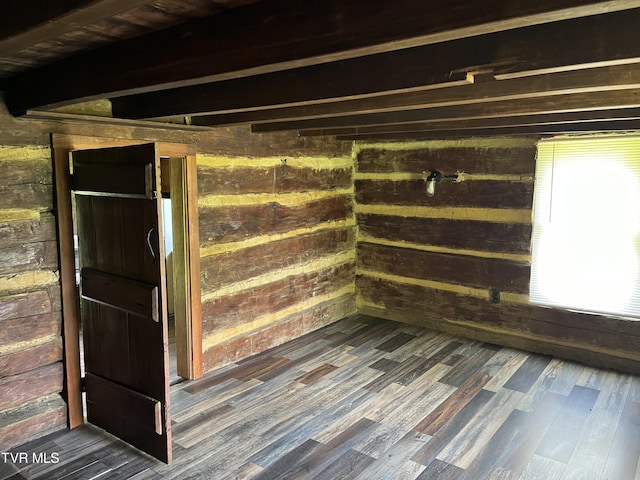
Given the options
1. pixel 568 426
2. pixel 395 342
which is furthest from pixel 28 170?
pixel 568 426

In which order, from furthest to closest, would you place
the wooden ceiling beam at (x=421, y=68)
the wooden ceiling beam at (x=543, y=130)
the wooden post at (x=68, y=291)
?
the wooden ceiling beam at (x=543, y=130) < the wooden post at (x=68, y=291) < the wooden ceiling beam at (x=421, y=68)

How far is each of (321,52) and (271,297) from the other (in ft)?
11.0

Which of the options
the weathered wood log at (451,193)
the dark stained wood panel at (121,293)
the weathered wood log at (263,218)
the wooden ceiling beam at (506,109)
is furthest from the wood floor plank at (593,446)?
the weathered wood log at (263,218)

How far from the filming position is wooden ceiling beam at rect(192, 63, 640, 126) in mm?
2051

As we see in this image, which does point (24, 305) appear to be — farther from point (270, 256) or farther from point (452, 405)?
point (452, 405)

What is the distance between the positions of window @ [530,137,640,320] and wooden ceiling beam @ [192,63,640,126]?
1.99m

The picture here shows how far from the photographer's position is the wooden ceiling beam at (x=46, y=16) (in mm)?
1304

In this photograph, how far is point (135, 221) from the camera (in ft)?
8.91

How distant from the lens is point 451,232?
501 centimetres

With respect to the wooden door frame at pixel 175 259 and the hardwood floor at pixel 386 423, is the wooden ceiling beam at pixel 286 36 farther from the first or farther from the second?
the hardwood floor at pixel 386 423

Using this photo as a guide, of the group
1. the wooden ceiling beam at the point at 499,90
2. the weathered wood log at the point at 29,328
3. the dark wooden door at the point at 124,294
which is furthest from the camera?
the weathered wood log at the point at 29,328

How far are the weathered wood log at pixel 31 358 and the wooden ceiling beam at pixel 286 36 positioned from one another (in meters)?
1.67

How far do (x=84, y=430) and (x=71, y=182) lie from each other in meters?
1.63

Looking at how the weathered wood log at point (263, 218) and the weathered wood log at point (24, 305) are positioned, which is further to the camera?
the weathered wood log at point (263, 218)
